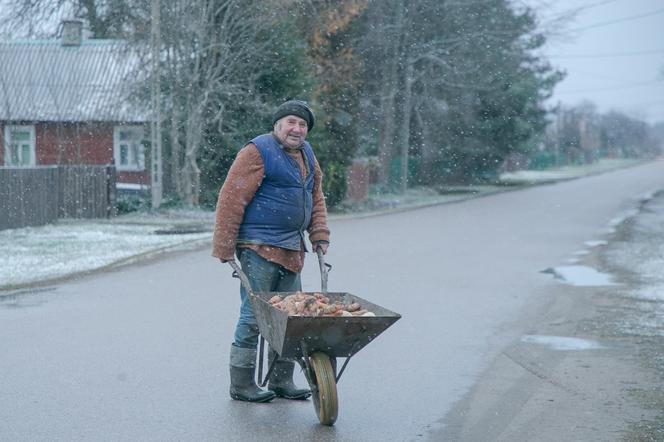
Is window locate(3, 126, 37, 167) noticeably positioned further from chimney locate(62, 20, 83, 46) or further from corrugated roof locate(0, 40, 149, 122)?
chimney locate(62, 20, 83, 46)

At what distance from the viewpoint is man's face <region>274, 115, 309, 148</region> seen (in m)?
6.90

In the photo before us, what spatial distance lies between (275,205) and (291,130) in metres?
0.48

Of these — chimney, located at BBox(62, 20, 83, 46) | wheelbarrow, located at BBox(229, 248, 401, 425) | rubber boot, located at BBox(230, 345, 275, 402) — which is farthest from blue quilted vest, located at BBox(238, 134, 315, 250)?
chimney, located at BBox(62, 20, 83, 46)

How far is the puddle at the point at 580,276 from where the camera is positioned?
14305 millimetres

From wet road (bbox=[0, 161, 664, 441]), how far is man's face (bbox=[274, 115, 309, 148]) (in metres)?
1.67

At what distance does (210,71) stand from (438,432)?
23.3 meters

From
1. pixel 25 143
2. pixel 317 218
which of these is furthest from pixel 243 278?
pixel 25 143

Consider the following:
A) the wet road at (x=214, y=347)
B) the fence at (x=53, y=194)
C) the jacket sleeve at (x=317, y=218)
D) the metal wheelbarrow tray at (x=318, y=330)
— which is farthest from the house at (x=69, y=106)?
the metal wheelbarrow tray at (x=318, y=330)

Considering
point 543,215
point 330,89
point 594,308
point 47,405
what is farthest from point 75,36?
point 47,405

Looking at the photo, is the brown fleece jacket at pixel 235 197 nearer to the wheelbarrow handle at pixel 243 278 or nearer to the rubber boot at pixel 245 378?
the wheelbarrow handle at pixel 243 278

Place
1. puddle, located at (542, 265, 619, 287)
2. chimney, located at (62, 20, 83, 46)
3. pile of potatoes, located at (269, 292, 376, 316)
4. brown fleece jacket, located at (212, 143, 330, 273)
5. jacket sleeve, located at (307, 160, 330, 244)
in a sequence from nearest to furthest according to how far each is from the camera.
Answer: pile of potatoes, located at (269, 292, 376, 316) < brown fleece jacket, located at (212, 143, 330, 273) < jacket sleeve, located at (307, 160, 330, 244) < puddle, located at (542, 265, 619, 287) < chimney, located at (62, 20, 83, 46)

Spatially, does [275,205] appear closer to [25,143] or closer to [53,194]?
[53,194]

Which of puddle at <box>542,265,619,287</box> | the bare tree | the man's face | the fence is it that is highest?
the bare tree

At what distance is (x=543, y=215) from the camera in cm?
2925
